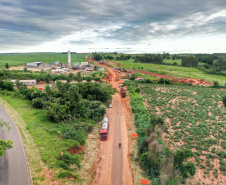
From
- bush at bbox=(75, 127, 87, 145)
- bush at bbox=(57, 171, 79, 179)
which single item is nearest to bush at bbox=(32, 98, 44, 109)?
bush at bbox=(75, 127, 87, 145)

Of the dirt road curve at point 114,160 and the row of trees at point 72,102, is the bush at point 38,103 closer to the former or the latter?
the row of trees at point 72,102

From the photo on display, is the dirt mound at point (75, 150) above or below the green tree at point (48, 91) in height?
below

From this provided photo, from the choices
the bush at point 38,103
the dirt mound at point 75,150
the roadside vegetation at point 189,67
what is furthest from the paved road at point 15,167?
the roadside vegetation at point 189,67

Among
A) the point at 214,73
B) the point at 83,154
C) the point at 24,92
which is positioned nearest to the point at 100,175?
the point at 83,154

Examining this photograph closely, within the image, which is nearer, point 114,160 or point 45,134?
point 114,160

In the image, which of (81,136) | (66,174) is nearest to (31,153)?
(66,174)

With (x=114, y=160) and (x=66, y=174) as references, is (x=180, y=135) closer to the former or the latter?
(x=114, y=160)

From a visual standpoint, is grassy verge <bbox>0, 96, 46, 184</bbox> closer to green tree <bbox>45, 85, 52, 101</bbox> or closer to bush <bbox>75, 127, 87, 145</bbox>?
bush <bbox>75, 127, 87, 145</bbox>
